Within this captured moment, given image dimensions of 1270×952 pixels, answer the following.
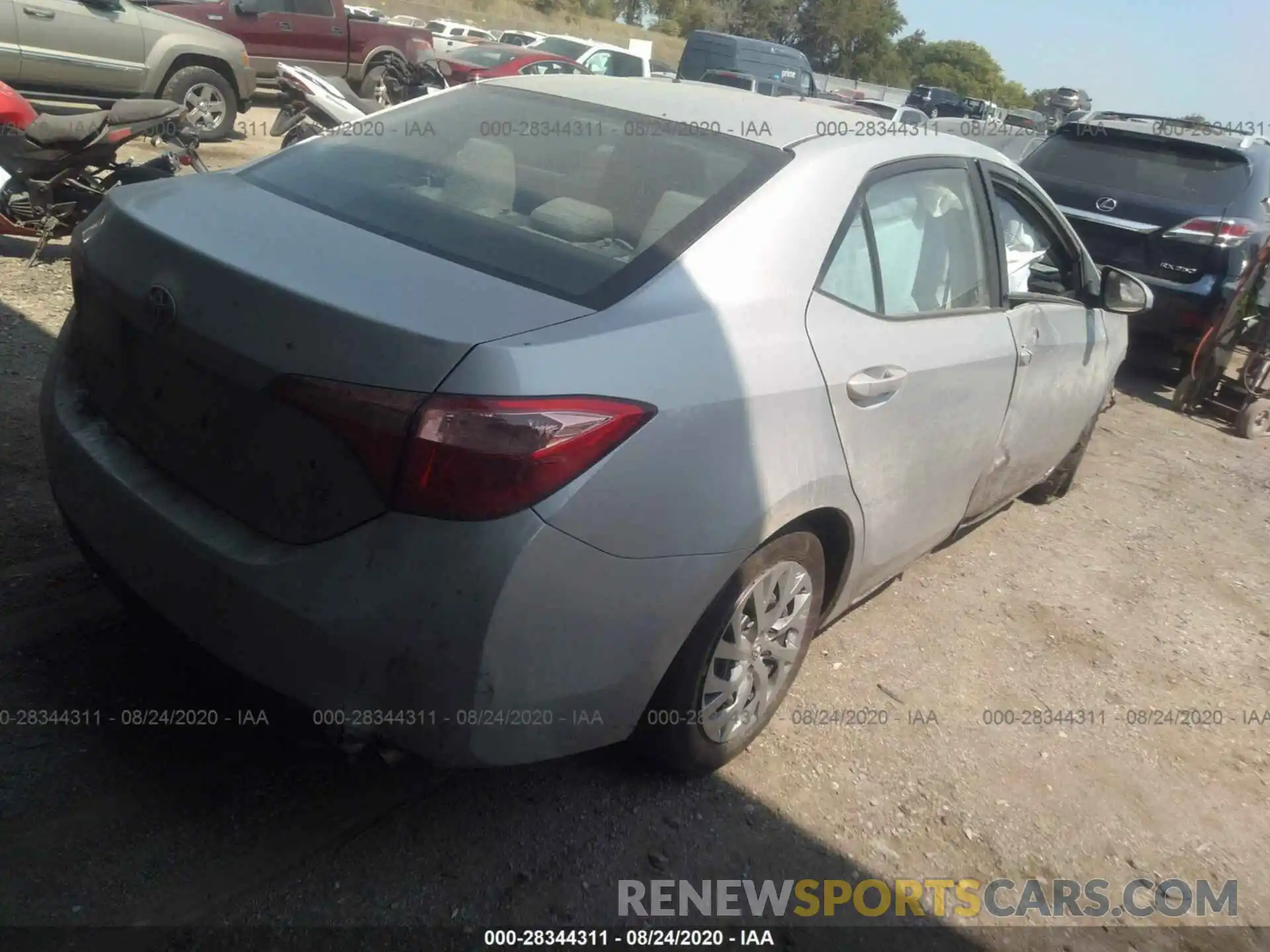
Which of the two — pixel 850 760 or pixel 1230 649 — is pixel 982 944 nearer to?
pixel 850 760

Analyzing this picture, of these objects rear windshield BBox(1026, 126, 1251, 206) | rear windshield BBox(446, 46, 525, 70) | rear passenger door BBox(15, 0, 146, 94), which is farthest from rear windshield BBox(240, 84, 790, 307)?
rear windshield BBox(446, 46, 525, 70)

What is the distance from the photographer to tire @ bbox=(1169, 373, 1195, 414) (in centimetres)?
753

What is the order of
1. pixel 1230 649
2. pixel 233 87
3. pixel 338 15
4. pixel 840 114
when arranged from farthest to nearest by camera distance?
pixel 338 15 < pixel 233 87 < pixel 1230 649 < pixel 840 114

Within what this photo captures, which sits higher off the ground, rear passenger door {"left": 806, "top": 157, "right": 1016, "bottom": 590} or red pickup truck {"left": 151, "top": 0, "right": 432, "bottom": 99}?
rear passenger door {"left": 806, "top": 157, "right": 1016, "bottom": 590}

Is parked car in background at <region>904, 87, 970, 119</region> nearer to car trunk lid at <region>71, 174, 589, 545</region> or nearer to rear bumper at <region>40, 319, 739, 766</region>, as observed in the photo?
car trunk lid at <region>71, 174, 589, 545</region>

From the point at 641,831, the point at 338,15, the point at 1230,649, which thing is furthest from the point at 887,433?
the point at 338,15

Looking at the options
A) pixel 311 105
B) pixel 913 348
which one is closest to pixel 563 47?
pixel 311 105

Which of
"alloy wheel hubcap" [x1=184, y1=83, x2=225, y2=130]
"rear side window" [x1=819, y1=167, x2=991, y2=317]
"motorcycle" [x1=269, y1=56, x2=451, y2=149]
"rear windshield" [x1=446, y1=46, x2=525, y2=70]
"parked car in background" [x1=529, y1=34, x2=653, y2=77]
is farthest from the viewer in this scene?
"parked car in background" [x1=529, y1=34, x2=653, y2=77]

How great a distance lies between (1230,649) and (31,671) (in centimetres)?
426

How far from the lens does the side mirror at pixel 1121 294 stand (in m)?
4.25

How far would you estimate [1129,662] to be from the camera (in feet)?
13.4

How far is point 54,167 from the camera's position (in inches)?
243

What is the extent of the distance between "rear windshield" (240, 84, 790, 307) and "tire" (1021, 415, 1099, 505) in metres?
2.93

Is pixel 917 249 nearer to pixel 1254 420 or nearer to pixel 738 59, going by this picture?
pixel 1254 420
